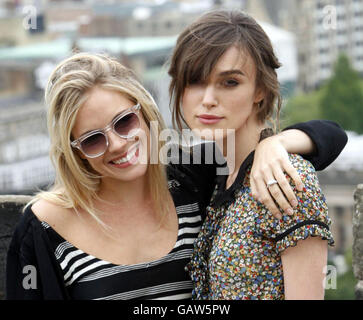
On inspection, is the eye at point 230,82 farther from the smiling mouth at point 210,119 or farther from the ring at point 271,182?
the ring at point 271,182

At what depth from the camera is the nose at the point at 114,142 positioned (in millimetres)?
1564

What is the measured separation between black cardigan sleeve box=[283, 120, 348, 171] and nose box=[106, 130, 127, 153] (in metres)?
0.33

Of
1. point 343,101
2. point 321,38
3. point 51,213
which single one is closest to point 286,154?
point 51,213

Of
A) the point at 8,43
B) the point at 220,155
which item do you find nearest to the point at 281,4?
the point at 8,43

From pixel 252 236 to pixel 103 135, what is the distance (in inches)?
13.5

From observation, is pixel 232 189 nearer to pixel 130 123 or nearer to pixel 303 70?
pixel 130 123

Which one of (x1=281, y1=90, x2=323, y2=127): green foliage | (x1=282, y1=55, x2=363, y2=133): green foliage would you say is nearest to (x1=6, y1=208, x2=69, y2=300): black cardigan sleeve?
(x1=282, y1=55, x2=363, y2=133): green foliage

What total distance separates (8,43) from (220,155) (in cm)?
3614

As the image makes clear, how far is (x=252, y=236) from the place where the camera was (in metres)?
1.47

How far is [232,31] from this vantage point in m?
1.55

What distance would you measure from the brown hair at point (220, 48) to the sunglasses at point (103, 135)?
12cm

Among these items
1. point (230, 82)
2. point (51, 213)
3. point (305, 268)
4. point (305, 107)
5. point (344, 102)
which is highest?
point (305, 107)

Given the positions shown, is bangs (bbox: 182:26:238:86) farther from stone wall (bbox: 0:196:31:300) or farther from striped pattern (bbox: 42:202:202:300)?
stone wall (bbox: 0:196:31:300)

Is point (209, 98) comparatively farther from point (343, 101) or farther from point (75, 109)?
point (343, 101)
